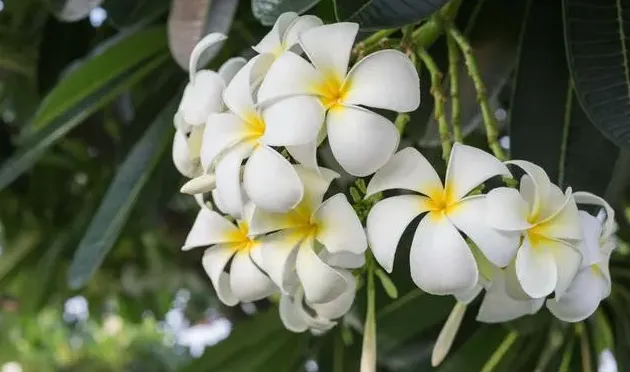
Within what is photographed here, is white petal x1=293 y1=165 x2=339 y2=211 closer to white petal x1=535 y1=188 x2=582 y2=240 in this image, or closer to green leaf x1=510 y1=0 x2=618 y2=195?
white petal x1=535 y1=188 x2=582 y2=240

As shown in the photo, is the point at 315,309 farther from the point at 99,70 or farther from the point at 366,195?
the point at 99,70

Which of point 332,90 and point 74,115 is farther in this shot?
point 74,115

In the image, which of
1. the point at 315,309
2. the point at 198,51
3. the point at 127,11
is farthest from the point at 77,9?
the point at 315,309

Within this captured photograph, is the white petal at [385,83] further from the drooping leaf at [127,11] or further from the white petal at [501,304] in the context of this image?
the drooping leaf at [127,11]

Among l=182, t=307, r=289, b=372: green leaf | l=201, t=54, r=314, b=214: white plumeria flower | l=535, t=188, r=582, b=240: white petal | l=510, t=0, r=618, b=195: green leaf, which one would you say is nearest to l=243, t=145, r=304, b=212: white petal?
l=201, t=54, r=314, b=214: white plumeria flower

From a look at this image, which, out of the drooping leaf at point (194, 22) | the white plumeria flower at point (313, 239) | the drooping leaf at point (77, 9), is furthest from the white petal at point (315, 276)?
the drooping leaf at point (77, 9)
